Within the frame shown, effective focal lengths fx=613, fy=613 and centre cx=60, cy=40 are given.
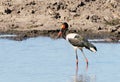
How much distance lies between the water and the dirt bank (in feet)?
3.64

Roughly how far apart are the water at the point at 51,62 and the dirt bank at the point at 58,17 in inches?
43.6

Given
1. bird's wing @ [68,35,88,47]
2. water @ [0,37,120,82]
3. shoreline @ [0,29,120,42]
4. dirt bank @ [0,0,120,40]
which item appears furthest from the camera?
dirt bank @ [0,0,120,40]

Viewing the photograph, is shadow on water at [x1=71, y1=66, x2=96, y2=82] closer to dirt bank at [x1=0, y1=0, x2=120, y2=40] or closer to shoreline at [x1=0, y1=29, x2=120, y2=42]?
shoreline at [x1=0, y1=29, x2=120, y2=42]

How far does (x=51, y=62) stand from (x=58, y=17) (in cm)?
540

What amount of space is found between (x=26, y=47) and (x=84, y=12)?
12.1ft

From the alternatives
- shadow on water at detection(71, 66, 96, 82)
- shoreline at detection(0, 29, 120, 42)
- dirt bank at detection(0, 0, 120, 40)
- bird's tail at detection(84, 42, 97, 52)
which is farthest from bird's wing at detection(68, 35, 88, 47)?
dirt bank at detection(0, 0, 120, 40)

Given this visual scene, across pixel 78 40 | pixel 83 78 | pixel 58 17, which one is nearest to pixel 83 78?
pixel 83 78

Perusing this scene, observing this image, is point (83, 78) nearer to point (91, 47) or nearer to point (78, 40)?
point (91, 47)

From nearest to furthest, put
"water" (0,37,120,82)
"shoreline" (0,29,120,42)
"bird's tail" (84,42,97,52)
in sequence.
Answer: "water" (0,37,120,82)
"bird's tail" (84,42,97,52)
"shoreline" (0,29,120,42)

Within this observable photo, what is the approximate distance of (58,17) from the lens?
18.5 metres

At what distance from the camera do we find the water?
11594mm

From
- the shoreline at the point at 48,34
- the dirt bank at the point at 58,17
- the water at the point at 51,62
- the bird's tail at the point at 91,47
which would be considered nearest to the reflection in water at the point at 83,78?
the water at the point at 51,62

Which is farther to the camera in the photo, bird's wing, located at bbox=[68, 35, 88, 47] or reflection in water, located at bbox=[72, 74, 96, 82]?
bird's wing, located at bbox=[68, 35, 88, 47]

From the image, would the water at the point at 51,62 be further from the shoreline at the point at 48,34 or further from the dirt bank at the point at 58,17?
the dirt bank at the point at 58,17
